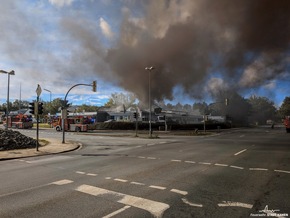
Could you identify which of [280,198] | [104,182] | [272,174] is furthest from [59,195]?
[272,174]

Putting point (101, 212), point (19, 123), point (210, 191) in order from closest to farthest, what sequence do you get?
point (101, 212) → point (210, 191) → point (19, 123)

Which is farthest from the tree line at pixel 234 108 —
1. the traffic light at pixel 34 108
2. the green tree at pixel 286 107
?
the traffic light at pixel 34 108

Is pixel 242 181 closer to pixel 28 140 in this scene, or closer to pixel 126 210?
pixel 126 210

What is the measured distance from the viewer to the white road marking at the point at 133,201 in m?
6.01

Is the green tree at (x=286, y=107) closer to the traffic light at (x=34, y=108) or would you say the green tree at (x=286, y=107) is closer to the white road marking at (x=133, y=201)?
the traffic light at (x=34, y=108)

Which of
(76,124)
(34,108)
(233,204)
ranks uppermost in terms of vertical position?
(34,108)

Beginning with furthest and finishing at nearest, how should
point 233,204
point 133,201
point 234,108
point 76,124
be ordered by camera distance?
point 234,108 < point 76,124 < point 133,201 < point 233,204

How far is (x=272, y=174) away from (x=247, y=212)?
15.9 feet

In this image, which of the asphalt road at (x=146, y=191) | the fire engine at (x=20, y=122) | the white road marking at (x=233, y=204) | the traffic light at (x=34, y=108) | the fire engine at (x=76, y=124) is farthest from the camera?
the fire engine at (x=20, y=122)

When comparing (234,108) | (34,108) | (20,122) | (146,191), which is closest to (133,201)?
Answer: (146,191)

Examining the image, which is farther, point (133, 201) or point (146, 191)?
point (146, 191)

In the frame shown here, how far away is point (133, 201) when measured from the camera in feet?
21.6

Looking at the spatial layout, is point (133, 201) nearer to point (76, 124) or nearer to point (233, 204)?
point (233, 204)

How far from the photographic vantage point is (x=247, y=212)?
19.2 feet
